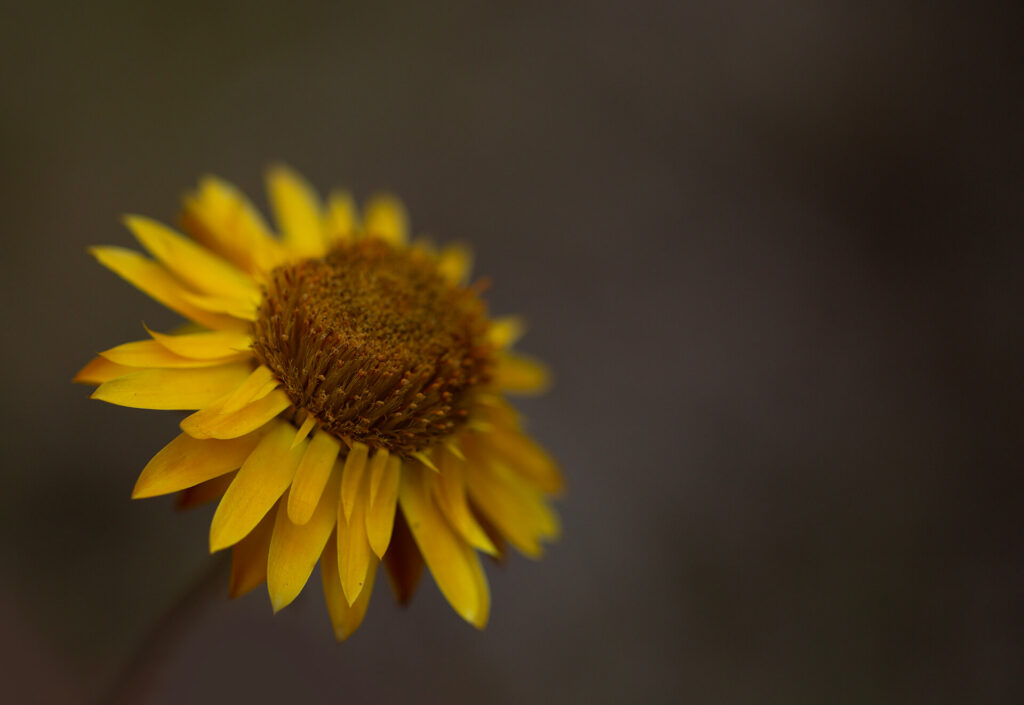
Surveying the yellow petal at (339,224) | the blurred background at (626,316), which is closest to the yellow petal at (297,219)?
the yellow petal at (339,224)

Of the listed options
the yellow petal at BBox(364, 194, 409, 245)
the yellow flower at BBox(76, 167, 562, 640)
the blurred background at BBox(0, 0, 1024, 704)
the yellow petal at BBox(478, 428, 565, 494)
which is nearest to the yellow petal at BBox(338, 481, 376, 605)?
the yellow flower at BBox(76, 167, 562, 640)

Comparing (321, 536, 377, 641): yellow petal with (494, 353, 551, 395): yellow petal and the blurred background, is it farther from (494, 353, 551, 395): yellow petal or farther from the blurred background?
the blurred background

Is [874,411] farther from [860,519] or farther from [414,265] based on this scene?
[414,265]

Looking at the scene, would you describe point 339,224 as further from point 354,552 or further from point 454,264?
point 354,552

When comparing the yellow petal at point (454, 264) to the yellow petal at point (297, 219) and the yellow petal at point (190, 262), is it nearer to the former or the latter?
the yellow petal at point (297, 219)

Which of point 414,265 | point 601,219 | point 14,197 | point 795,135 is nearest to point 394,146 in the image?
point 601,219
